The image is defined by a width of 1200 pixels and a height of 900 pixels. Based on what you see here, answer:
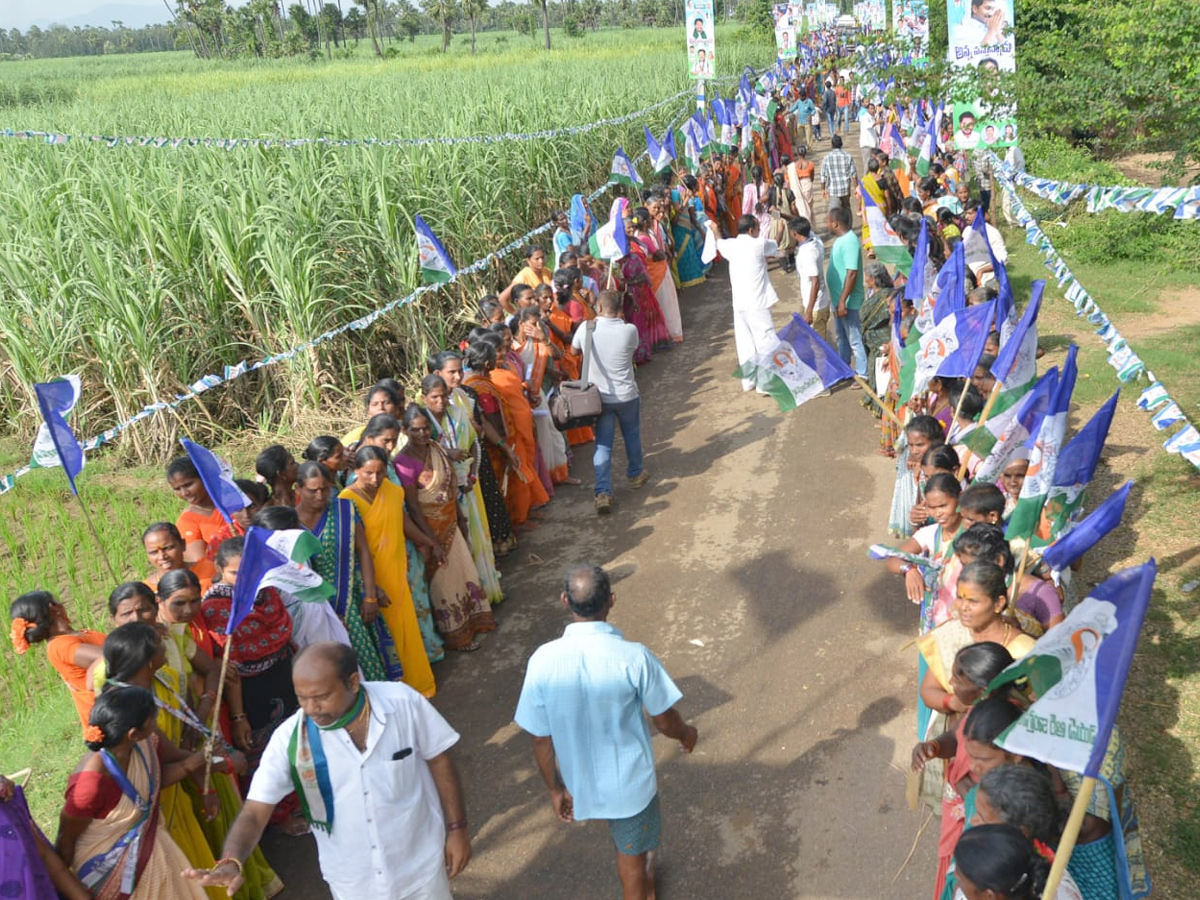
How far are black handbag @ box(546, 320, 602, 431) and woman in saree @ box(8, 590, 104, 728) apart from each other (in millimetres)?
3756

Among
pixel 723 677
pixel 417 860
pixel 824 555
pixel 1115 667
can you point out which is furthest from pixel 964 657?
pixel 824 555

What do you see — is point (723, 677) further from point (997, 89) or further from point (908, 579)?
point (997, 89)

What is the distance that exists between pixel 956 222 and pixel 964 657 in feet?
22.1

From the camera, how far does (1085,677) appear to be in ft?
7.79

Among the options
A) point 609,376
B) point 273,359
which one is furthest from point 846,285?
point 273,359

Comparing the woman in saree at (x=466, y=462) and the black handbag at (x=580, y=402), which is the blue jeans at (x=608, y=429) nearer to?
the black handbag at (x=580, y=402)

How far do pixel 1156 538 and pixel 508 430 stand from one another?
400 centimetres

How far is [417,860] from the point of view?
304cm

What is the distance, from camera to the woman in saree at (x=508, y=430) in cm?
647

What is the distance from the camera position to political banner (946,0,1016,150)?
33.8 feet

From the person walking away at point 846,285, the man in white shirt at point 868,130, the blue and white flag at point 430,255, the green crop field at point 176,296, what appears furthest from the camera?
the man in white shirt at point 868,130

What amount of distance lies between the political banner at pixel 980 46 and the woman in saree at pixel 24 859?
32.4 ft

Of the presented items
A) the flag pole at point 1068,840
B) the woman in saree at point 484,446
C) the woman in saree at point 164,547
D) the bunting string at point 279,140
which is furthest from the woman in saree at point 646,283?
the flag pole at point 1068,840

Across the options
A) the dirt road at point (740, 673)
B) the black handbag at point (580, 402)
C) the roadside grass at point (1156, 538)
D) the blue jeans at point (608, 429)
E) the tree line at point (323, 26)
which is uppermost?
the tree line at point (323, 26)
